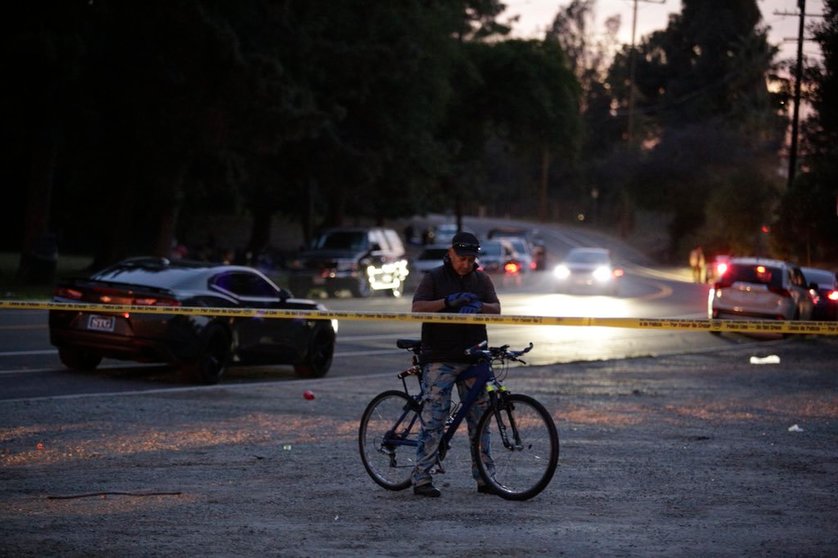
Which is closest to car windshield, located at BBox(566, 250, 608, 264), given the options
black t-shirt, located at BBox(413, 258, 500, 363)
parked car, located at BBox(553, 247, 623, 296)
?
parked car, located at BBox(553, 247, 623, 296)

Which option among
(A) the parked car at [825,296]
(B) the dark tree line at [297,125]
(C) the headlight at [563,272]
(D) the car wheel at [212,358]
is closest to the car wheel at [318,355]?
(D) the car wheel at [212,358]

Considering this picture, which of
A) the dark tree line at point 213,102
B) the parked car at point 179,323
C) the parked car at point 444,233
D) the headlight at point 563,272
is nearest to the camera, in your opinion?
the parked car at point 179,323

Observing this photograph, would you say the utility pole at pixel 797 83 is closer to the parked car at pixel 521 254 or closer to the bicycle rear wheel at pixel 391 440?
the parked car at pixel 521 254

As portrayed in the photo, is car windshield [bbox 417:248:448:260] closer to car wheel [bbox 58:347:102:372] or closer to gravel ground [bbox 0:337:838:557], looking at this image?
car wheel [bbox 58:347:102:372]

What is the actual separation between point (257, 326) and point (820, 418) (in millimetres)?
6760

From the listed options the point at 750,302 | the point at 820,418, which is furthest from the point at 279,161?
the point at 820,418

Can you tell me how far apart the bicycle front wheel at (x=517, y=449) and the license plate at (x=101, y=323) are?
793 centimetres

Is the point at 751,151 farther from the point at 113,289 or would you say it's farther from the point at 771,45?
the point at 113,289

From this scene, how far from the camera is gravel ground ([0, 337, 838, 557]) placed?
26.9 feet

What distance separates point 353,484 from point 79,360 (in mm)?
8522

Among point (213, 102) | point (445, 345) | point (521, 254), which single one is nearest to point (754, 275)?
point (213, 102)

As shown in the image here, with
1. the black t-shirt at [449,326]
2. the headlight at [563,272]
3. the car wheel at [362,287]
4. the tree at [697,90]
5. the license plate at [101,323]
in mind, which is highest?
the tree at [697,90]

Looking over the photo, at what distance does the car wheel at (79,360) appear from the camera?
A: 17.8 metres

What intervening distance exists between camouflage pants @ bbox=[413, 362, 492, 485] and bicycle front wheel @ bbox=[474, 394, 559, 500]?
0.06 metres
